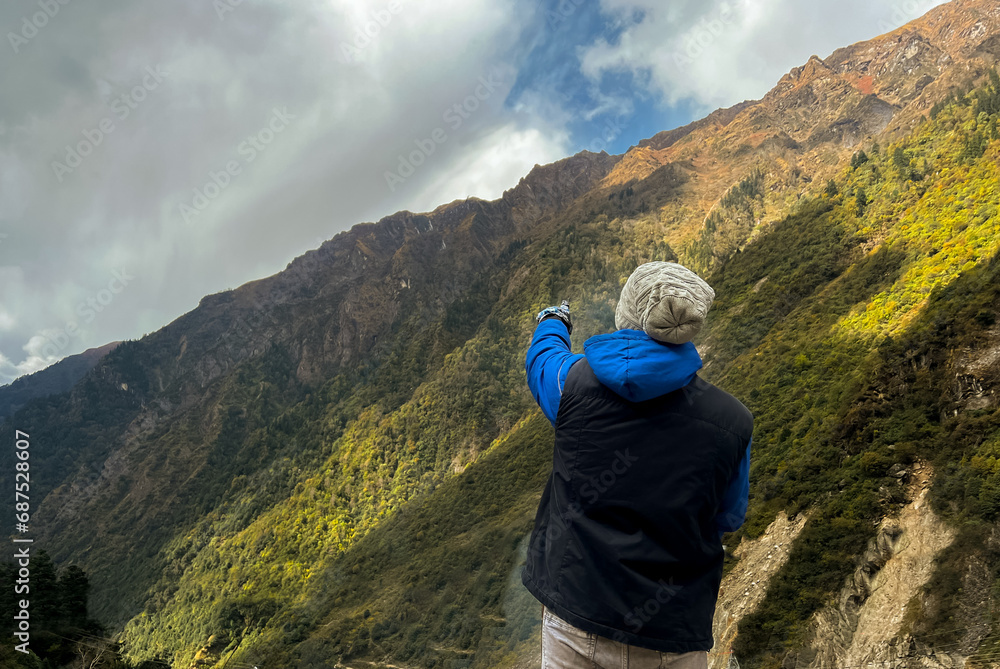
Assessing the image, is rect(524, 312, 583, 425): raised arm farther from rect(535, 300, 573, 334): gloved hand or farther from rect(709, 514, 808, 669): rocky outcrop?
rect(709, 514, 808, 669): rocky outcrop

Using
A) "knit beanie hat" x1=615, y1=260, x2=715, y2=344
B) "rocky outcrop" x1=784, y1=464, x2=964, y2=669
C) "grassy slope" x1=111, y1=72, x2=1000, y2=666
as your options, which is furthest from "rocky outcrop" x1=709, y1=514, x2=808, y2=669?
"knit beanie hat" x1=615, y1=260, x2=715, y2=344

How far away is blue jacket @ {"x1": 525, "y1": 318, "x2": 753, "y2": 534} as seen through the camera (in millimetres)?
1426

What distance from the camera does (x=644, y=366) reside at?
1413mm

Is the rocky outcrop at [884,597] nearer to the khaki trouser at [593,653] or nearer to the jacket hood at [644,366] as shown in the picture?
the khaki trouser at [593,653]

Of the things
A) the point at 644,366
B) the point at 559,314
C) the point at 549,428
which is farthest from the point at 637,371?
the point at 549,428

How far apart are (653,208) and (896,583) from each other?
86.1 meters

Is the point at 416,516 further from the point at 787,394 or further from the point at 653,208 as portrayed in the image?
the point at 653,208

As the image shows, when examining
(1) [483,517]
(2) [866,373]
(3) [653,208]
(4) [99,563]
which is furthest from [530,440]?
(4) [99,563]

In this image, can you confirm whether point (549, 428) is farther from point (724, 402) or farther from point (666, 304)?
point (666, 304)

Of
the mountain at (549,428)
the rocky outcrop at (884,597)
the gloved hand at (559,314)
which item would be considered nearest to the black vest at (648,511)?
the gloved hand at (559,314)

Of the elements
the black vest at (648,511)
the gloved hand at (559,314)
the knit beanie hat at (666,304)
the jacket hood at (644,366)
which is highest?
the gloved hand at (559,314)

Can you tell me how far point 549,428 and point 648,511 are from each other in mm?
47304

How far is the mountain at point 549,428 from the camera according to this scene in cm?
1046

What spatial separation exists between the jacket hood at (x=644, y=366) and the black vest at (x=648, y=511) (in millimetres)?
84
